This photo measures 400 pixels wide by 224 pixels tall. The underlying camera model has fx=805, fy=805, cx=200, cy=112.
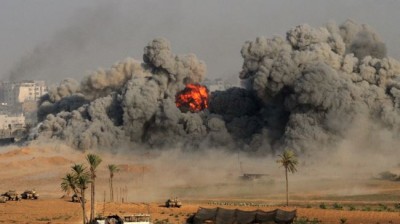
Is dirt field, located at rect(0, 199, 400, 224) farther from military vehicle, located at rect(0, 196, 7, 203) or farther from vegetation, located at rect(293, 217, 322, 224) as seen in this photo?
military vehicle, located at rect(0, 196, 7, 203)

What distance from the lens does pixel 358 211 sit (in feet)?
257

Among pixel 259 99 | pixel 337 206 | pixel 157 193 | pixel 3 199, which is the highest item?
pixel 259 99

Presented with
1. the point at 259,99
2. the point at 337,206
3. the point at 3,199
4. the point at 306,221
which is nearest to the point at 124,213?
the point at 3,199

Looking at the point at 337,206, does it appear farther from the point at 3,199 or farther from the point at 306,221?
the point at 3,199

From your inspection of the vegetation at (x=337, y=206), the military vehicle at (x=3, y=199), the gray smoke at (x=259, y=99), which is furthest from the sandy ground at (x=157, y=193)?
the gray smoke at (x=259, y=99)

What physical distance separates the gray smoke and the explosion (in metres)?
1.78

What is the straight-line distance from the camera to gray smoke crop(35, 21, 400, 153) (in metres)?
132

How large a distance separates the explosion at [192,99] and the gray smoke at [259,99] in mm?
1778

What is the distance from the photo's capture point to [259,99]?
149 metres

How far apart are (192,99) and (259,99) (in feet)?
65.4

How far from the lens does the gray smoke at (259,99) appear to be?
132 meters

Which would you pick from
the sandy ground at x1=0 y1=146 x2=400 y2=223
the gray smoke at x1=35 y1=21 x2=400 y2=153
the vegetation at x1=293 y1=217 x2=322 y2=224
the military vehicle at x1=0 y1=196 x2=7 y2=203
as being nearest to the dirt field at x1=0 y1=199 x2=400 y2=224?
the sandy ground at x1=0 y1=146 x2=400 y2=223

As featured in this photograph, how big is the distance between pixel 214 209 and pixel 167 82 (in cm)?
8322

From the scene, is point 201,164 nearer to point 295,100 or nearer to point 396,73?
point 295,100
